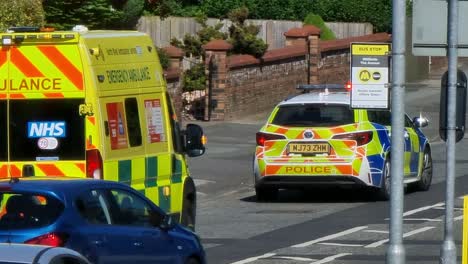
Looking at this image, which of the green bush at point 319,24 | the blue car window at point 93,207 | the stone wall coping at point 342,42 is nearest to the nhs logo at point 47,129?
the blue car window at point 93,207

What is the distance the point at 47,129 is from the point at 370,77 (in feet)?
12.6

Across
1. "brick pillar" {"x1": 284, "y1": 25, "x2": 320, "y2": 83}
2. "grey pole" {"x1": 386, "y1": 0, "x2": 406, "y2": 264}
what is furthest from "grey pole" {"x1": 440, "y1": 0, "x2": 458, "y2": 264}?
"brick pillar" {"x1": 284, "y1": 25, "x2": 320, "y2": 83}

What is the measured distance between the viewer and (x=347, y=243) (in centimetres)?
1549

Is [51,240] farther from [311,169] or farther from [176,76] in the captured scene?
[176,76]

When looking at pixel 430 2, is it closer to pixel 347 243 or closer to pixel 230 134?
pixel 347 243

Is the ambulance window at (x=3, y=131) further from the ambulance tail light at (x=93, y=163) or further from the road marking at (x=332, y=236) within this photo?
the road marking at (x=332, y=236)

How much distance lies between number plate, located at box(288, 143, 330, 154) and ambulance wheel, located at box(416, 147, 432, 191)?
2510 mm

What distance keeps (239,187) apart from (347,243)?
274 inches

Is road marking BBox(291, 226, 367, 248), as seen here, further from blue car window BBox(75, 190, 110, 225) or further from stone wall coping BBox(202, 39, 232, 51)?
stone wall coping BBox(202, 39, 232, 51)

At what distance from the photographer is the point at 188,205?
14781mm

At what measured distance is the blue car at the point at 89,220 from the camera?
9.79 metres

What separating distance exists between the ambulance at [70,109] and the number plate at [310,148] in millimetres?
5766

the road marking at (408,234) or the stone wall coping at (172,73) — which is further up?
the stone wall coping at (172,73)

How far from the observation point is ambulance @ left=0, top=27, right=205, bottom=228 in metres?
12.9
